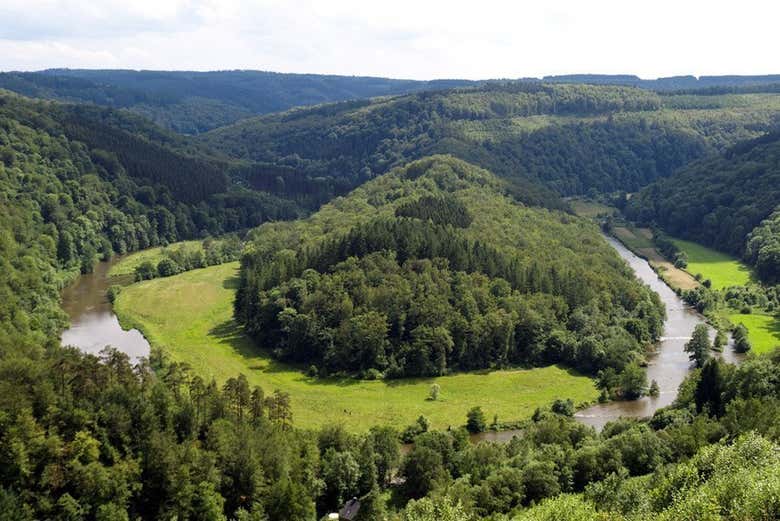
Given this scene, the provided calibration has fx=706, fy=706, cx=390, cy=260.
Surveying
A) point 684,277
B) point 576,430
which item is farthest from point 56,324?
point 684,277

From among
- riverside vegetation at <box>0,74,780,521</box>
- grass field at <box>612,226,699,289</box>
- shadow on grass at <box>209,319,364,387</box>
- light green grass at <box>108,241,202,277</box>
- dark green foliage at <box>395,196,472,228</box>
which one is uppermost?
dark green foliage at <box>395,196,472,228</box>

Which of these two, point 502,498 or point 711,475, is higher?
point 711,475

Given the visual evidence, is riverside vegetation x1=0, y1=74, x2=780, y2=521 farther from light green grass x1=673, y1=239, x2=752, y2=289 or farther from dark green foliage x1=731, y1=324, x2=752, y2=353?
dark green foliage x1=731, y1=324, x2=752, y2=353

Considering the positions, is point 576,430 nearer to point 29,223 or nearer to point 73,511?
point 73,511

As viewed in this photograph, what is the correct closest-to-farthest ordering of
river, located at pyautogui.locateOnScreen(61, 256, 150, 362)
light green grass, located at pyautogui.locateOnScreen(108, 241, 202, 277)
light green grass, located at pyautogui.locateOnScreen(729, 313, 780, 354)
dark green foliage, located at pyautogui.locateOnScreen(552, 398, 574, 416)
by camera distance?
dark green foliage, located at pyautogui.locateOnScreen(552, 398, 574, 416) < light green grass, located at pyautogui.locateOnScreen(729, 313, 780, 354) < river, located at pyautogui.locateOnScreen(61, 256, 150, 362) < light green grass, located at pyautogui.locateOnScreen(108, 241, 202, 277)

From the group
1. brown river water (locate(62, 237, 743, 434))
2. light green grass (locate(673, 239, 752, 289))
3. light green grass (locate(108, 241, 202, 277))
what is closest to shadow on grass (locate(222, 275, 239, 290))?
brown river water (locate(62, 237, 743, 434))

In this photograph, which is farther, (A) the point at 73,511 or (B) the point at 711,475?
(A) the point at 73,511

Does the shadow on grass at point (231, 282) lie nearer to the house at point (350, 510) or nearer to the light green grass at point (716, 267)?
the house at point (350, 510)
